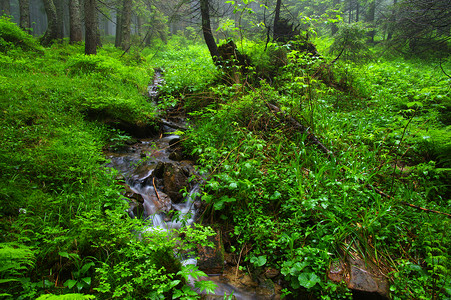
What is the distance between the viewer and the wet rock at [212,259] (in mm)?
3016

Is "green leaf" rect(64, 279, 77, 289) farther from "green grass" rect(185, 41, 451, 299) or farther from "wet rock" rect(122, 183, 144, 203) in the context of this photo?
"green grass" rect(185, 41, 451, 299)

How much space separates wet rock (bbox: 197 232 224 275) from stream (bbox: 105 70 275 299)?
86 mm

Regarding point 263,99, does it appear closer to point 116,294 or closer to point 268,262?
point 268,262

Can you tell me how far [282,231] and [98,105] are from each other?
5.30 m

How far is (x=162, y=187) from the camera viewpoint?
14.4ft

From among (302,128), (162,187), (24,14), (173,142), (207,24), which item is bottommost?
(162,187)

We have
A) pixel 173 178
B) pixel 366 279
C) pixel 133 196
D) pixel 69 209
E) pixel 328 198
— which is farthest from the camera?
pixel 173 178

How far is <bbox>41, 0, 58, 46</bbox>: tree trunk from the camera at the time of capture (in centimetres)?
1130

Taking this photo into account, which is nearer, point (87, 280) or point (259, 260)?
point (87, 280)

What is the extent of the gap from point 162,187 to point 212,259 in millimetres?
1853

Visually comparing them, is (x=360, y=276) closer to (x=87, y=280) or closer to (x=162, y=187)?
(x=87, y=280)

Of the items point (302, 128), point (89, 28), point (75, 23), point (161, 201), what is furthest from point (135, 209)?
point (75, 23)

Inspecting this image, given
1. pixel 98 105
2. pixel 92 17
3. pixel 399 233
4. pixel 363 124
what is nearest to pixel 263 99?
pixel 363 124

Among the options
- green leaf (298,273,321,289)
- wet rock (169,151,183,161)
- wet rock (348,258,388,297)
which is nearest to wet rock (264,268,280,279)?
green leaf (298,273,321,289)
